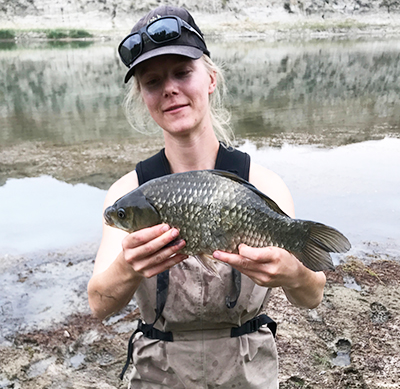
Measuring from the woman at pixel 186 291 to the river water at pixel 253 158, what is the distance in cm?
192

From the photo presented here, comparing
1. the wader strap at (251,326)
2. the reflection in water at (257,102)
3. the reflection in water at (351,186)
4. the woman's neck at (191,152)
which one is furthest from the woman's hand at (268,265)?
the reflection in water at (257,102)

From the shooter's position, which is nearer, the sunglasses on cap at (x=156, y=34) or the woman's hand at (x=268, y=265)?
the woman's hand at (x=268, y=265)

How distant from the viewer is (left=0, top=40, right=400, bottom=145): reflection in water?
42.8 ft

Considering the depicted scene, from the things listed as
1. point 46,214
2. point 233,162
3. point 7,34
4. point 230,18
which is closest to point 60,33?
point 7,34

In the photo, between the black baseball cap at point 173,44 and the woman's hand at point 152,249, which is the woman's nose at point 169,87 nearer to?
the black baseball cap at point 173,44

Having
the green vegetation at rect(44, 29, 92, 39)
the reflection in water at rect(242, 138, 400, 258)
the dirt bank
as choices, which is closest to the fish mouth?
the dirt bank

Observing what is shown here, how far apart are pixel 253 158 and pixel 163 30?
26.2ft

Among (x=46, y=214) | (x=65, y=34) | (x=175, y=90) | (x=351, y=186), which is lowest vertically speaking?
(x=65, y=34)

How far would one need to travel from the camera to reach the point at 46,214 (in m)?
7.36

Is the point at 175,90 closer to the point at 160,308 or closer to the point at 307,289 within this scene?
the point at 160,308

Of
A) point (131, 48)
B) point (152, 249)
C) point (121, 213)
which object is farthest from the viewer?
point (131, 48)

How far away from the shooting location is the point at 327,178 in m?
8.59

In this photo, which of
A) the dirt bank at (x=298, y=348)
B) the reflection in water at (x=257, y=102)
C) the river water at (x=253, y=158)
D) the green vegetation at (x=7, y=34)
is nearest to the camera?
the dirt bank at (x=298, y=348)

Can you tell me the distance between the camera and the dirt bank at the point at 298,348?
11.6 ft
